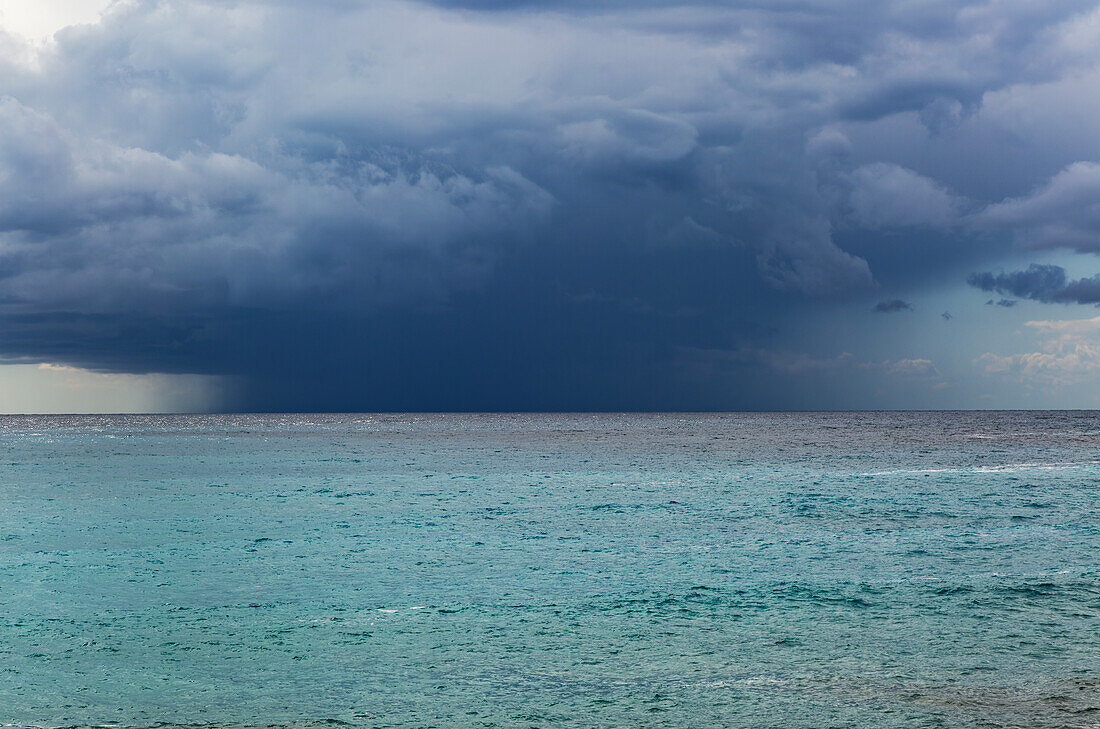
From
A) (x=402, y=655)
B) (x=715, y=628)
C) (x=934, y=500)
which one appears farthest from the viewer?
(x=934, y=500)

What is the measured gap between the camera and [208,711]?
30.6 ft

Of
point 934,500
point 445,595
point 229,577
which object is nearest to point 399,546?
point 229,577

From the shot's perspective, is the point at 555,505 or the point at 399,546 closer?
the point at 399,546

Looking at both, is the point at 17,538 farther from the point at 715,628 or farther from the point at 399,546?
the point at 715,628

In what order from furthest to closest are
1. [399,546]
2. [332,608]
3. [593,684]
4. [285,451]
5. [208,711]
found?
[285,451], [399,546], [332,608], [593,684], [208,711]

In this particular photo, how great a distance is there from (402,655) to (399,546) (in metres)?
9.97

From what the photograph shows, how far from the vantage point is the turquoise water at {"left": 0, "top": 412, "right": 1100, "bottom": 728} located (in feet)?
31.2

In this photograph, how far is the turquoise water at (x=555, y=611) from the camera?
31.2 ft

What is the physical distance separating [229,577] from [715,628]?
31.2 feet

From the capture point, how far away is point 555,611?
46.4ft

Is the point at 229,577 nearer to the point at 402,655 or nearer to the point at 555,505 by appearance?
the point at 402,655

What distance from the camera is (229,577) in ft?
57.0

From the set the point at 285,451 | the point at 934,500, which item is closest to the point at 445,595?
the point at 934,500

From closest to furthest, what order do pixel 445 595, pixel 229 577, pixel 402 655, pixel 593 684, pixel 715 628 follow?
pixel 593 684 < pixel 402 655 < pixel 715 628 < pixel 445 595 < pixel 229 577
